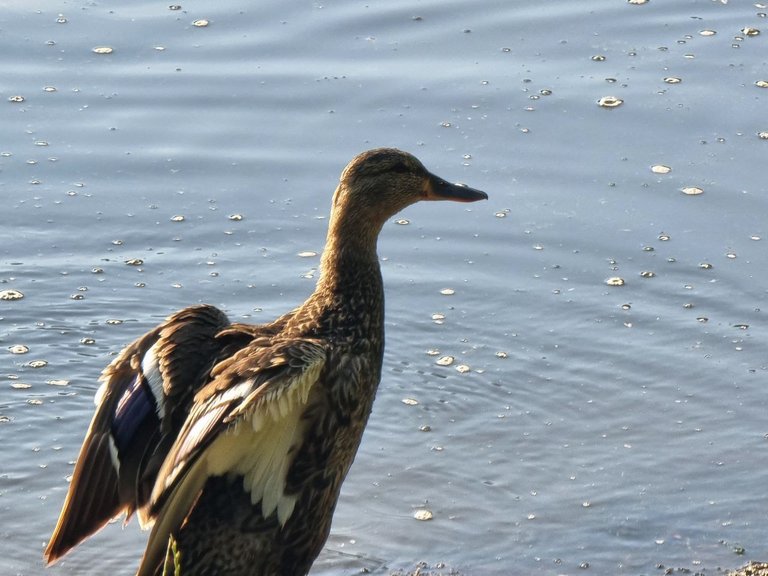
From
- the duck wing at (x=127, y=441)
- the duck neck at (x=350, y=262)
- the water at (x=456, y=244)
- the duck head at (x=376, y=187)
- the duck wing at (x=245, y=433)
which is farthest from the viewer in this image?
the water at (x=456, y=244)

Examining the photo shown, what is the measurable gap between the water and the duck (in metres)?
0.90

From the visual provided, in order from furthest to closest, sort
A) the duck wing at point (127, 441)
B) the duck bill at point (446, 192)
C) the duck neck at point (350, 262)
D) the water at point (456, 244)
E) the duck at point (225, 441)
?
the water at point (456, 244), the duck bill at point (446, 192), the duck neck at point (350, 262), the duck wing at point (127, 441), the duck at point (225, 441)

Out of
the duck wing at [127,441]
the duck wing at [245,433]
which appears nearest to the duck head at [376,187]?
the duck wing at [245,433]

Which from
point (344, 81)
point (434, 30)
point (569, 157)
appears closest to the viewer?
point (569, 157)

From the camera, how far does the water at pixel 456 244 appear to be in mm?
7117

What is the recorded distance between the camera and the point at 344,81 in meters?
10.3

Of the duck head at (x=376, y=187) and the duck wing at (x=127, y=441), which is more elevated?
the duck head at (x=376, y=187)

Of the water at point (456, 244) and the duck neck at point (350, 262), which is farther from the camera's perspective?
the water at point (456, 244)

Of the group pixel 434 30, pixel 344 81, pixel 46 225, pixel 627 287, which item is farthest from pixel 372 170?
pixel 434 30

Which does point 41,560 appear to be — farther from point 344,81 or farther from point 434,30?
point 434,30

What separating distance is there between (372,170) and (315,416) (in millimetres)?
1260

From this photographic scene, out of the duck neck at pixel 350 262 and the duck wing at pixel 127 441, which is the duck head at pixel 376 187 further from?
the duck wing at pixel 127 441

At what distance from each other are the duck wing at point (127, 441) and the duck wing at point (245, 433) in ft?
0.58

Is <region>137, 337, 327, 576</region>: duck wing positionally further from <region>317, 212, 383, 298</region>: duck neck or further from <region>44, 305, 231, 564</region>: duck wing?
<region>317, 212, 383, 298</region>: duck neck
